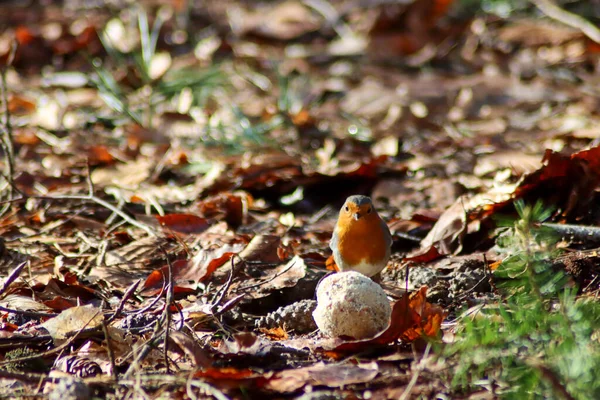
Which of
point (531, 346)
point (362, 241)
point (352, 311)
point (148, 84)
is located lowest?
point (148, 84)

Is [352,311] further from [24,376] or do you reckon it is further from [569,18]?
[569,18]

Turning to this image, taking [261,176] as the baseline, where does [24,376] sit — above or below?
above

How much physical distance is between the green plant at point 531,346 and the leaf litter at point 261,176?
0.45 ft

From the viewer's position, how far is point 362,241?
11.5 ft

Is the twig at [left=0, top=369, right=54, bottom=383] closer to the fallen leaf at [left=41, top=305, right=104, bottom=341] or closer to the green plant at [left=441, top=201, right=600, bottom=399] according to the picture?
the fallen leaf at [left=41, top=305, right=104, bottom=341]

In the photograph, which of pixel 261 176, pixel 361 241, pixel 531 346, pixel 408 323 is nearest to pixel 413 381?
pixel 531 346

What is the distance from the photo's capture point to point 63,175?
16.5ft

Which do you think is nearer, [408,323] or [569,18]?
[408,323]

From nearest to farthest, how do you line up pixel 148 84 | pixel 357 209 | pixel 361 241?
pixel 361 241 → pixel 357 209 → pixel 148 84

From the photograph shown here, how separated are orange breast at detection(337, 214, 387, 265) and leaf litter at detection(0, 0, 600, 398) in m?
0.16

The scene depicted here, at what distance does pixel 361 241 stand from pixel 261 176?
157 centimetres

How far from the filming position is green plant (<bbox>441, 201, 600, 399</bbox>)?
71.6 inches

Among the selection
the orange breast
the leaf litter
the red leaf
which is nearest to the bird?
the orange breast

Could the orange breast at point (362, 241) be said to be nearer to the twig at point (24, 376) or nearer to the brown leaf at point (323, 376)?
the brown leaf at point (323, 376)
